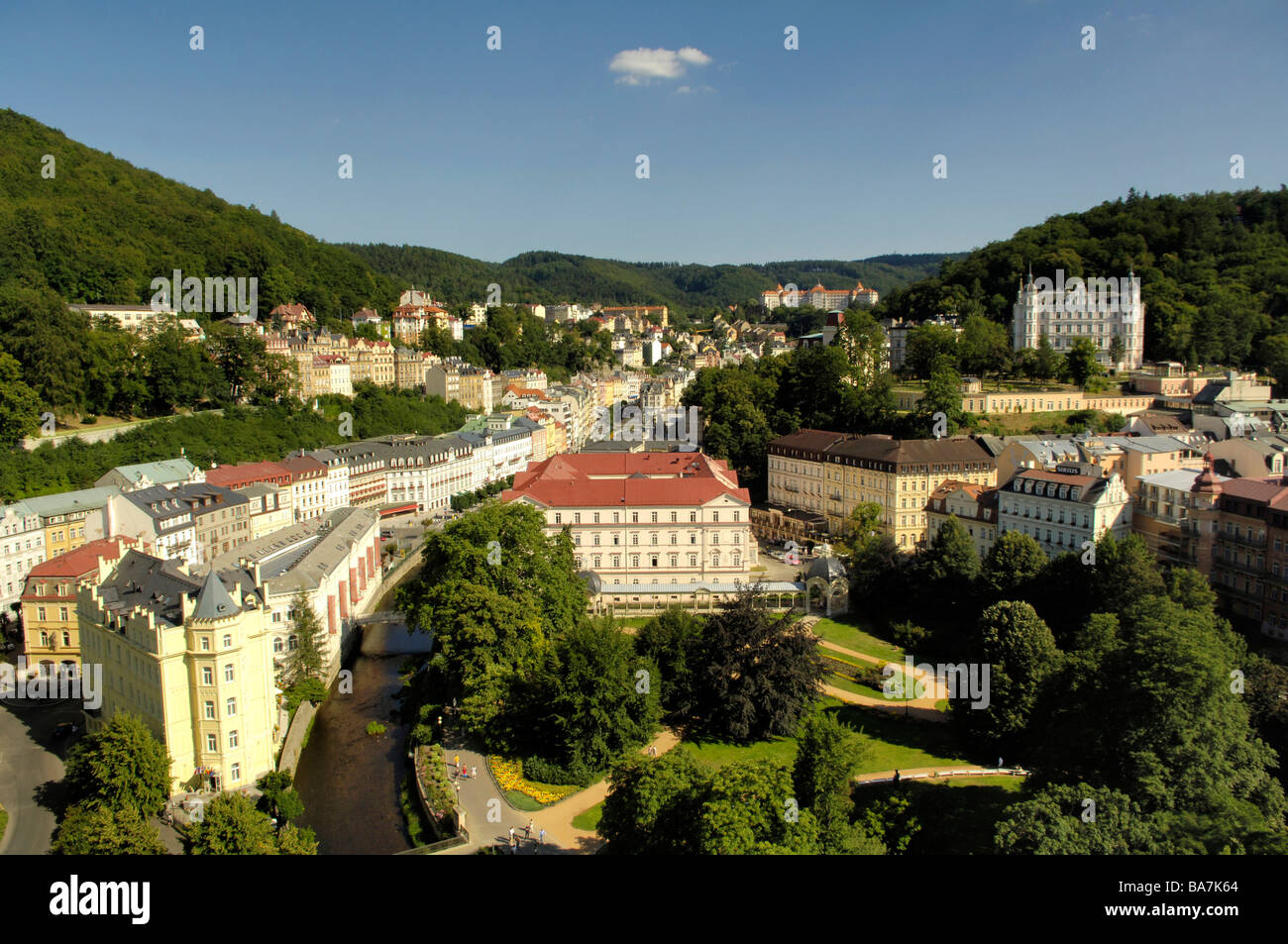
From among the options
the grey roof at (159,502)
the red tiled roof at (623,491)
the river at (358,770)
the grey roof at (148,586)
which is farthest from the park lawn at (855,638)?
the grey roof at (159,502)

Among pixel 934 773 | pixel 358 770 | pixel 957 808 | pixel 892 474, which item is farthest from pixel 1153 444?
pixel 358 770

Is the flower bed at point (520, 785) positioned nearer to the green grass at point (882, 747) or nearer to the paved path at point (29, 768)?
the green grass at point (882, 747)

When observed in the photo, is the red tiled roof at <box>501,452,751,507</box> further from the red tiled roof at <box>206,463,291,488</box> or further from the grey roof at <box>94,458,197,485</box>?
the grey roof at <box>94,458,197,485</box>

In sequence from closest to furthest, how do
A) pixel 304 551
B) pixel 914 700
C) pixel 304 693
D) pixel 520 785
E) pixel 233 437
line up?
1. pixel 520 785
2. pixel 304 693
3. pixel 914 700
4. pixel 304 551
5. pixel 233 437

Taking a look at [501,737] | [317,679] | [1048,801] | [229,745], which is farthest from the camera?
[317,679]

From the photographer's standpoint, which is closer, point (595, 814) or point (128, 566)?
point (595, 814)

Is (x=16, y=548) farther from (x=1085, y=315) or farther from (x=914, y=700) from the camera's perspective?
(x=1085, y=315)
